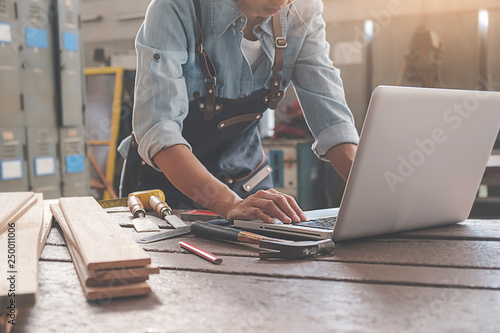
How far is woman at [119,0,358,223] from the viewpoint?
4.13 ft

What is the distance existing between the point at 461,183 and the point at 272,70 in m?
0.68

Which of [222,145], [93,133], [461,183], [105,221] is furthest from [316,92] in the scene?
[93,133]

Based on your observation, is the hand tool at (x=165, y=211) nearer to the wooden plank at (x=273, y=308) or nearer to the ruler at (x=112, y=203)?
the ruler at (x=112, y=203)

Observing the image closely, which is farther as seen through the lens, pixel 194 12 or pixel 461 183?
pixel 194 12

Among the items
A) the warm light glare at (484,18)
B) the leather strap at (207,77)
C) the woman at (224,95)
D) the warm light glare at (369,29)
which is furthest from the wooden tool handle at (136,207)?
the warm light glare at (484,18)

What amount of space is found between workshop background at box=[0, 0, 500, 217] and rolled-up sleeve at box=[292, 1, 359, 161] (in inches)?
89.1

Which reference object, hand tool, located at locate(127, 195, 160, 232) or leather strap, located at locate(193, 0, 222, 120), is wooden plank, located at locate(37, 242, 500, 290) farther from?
leather strap, located at locate(193, 0, 222, 120)

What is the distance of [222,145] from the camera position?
1.64 metres

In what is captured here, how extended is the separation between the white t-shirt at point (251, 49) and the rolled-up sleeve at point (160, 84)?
210mm

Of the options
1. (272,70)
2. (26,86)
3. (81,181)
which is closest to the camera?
(272,70)

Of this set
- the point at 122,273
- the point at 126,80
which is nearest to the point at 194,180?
the point at 122,273

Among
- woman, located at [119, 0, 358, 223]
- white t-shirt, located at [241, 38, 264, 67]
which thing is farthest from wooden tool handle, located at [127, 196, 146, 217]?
white t-shirt, located at [241, 38, 264, 67]

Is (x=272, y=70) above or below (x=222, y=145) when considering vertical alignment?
above

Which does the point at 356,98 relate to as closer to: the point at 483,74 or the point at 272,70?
the point at 483,74
